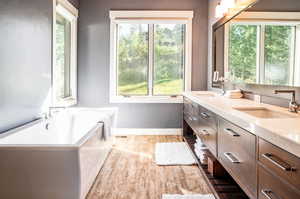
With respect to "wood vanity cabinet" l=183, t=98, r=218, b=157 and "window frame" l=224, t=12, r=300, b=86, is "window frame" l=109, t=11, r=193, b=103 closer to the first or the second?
"window frame" l=224, t=12, r=300, b=86

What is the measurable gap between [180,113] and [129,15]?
204cm

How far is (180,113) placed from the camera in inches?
207

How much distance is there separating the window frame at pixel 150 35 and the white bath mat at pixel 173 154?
105cm

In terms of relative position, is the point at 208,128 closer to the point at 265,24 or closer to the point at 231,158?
the point at 231,158

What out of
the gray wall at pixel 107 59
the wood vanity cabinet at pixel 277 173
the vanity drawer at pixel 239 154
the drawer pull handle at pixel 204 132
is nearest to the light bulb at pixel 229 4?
the gray wall at pixel 107 59

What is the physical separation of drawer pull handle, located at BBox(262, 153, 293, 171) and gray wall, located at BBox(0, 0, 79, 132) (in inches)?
85.9

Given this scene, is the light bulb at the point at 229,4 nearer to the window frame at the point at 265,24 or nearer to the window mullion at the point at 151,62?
the window frame at the point at 265,24

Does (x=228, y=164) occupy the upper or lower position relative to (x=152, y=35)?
lower

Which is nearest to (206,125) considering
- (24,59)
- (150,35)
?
(24,59)

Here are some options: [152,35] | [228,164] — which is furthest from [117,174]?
[152,35]

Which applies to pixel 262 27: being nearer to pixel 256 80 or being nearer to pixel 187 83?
pixel 256 80

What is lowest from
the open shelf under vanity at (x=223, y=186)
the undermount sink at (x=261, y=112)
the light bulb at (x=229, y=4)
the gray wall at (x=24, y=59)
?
the open shelf under vanity at (x=223, y=186)

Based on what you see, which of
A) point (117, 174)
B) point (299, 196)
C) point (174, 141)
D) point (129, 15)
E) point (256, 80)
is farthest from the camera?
point (129, 15)

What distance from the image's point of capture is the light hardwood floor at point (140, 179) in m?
2.65
